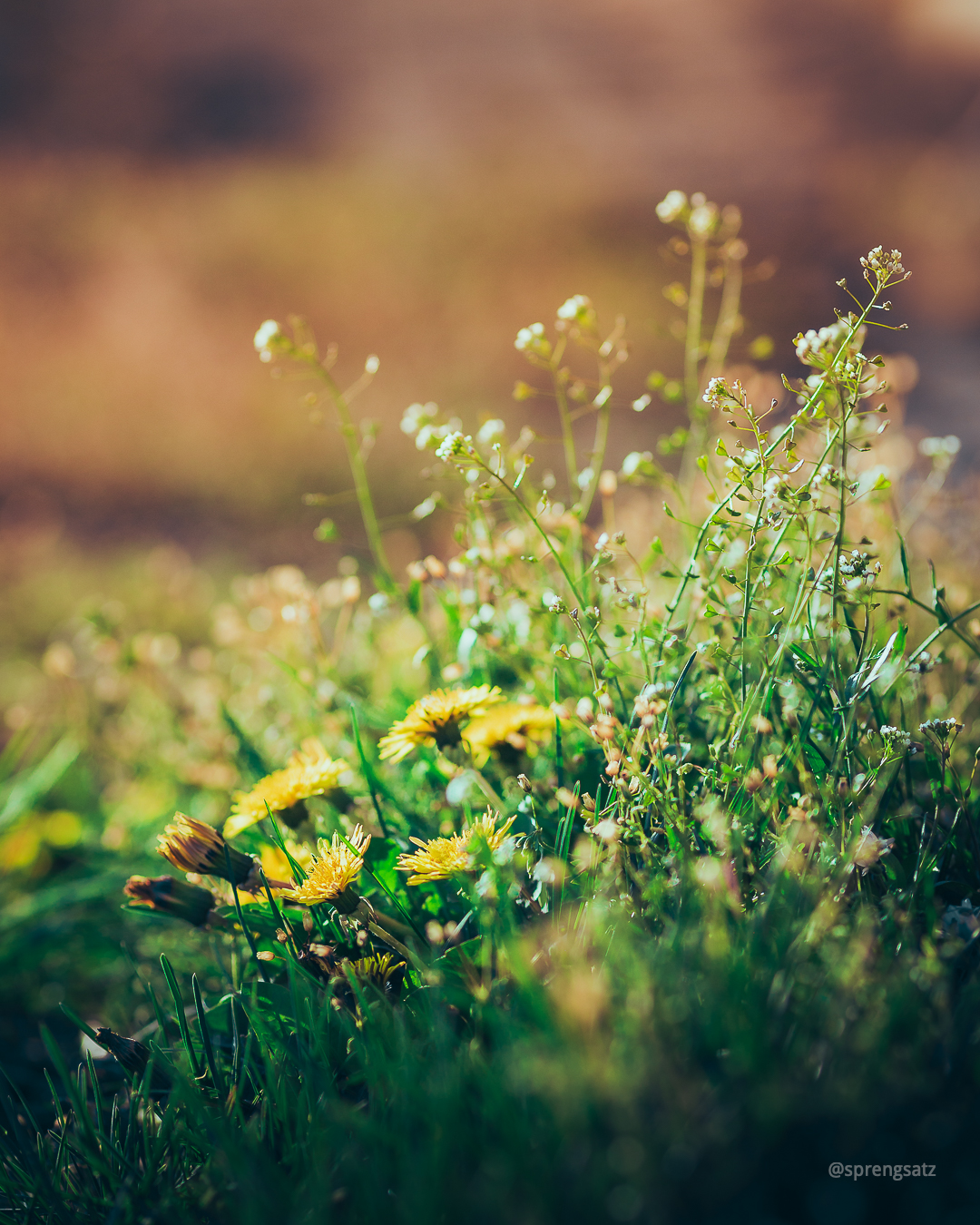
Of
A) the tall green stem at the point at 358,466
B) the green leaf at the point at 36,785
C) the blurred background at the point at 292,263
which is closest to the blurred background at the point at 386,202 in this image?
the blurred background at the point at 292,263

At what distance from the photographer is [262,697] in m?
1.66

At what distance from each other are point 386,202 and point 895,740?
27.2 ft

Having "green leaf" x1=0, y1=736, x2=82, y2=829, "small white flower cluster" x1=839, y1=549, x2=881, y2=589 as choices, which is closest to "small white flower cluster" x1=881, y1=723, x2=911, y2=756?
"small white flower cluster" x1=839, y1=549, x2=881, y2=589

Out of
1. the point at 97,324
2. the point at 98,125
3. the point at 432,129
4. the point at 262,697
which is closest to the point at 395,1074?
the point at 262,697

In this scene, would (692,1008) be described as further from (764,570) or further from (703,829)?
(764,570)

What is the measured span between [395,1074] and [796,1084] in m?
0.37

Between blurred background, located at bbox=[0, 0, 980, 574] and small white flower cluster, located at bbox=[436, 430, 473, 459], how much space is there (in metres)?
3.35

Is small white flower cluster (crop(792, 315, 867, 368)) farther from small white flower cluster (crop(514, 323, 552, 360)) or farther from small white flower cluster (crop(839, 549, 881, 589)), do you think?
small white flower cluster (crop(514, 323, 552, 360))

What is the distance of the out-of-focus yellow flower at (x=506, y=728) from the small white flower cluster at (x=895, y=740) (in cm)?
42

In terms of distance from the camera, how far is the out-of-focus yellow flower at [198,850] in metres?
0.94

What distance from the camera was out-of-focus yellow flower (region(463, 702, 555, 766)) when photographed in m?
1.09

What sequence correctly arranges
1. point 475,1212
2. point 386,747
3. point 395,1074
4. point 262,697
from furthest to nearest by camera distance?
point 262,697 < point 386,747 < point 395,1074 < point 475,1212

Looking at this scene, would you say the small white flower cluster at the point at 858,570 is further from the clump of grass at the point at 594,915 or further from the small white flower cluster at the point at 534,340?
the small white flower cluster at the point at 534,340

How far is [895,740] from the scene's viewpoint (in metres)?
0.89
